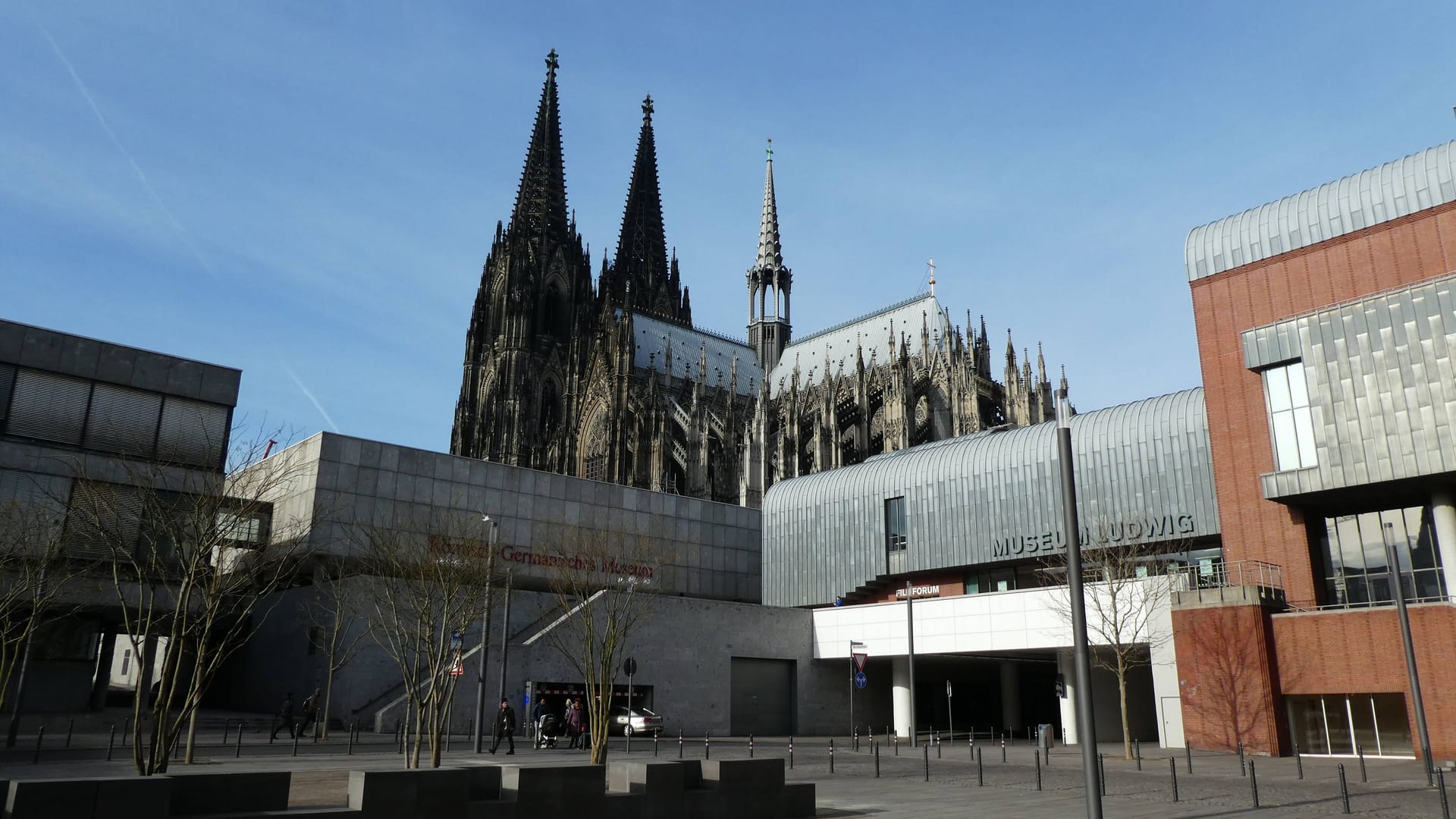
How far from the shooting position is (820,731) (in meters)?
43.8

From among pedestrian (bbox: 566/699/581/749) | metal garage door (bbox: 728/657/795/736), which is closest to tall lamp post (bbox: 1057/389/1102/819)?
pedestrian (bbox: 566/699/581/749)

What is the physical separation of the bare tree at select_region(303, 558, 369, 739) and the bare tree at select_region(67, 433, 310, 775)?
1544mm

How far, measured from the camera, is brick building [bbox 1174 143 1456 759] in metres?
27.1

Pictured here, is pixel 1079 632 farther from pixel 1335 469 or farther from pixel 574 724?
pixel 1335 469

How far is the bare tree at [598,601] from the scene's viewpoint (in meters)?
23.0

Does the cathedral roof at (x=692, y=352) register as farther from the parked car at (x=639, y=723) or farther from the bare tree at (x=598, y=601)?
the parked car at (x=639, y=723)

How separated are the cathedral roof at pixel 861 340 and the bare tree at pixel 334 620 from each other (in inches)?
1608

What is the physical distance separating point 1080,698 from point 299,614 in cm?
3685

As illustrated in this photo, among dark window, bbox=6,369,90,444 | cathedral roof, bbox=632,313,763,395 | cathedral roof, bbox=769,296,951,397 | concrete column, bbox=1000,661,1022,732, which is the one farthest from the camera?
cathedral roof, bbox=632,313,763,395

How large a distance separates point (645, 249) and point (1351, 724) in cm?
9253

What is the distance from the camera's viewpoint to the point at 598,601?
38656mm

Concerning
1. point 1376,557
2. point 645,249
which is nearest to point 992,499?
point 1376,557

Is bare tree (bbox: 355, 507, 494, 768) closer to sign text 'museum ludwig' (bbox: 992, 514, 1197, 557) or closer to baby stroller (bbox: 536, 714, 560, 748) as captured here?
baby stroller (bbox: 536, 714, 560, 748)

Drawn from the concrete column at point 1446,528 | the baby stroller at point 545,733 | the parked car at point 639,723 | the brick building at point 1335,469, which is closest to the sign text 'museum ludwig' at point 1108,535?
the brick building at point 1335,469
